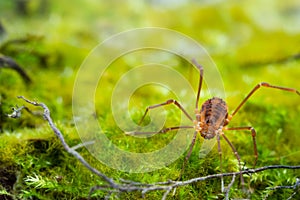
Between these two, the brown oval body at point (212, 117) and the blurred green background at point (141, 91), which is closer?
the blurred green background at point (141, 91)

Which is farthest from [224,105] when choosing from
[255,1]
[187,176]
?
[255,1]

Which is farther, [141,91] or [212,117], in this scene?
[141,91]

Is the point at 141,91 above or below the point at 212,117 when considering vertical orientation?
above

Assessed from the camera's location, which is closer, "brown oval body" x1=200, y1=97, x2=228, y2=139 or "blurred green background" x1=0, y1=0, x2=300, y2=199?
"blurred green background" x1=0, y1=0, x2=300, y2=199

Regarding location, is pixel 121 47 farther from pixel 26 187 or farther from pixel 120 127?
pixel 26 187
